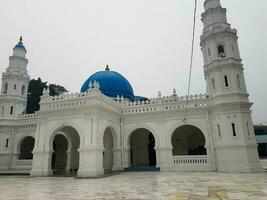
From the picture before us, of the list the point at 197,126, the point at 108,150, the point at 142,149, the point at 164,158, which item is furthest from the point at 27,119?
the point at 197,126

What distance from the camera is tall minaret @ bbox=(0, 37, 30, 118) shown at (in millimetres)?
26781

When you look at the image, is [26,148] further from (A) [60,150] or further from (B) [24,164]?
(B) [24,164]

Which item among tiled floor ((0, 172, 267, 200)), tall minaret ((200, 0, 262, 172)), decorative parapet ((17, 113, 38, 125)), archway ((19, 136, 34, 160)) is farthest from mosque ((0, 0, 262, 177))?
tiled floor ((0, 172, 267, 200))

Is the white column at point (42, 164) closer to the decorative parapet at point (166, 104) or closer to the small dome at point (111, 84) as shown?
the decorative parapet at point (166, 104)

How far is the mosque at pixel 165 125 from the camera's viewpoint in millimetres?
17344

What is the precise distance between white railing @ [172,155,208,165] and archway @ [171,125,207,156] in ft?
15.2

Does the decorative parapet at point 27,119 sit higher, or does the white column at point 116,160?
the decorative parapet at point 27,119

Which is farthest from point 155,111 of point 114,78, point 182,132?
point 114,78

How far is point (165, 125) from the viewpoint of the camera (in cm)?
2073

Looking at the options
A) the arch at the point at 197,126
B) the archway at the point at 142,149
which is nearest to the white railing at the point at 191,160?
the arch at the point at 197,126

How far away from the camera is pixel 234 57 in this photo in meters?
19.4

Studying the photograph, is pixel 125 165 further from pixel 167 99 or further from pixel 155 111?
pixel 167 99

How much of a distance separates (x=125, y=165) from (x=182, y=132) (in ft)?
25.4

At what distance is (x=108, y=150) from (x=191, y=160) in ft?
27.2
